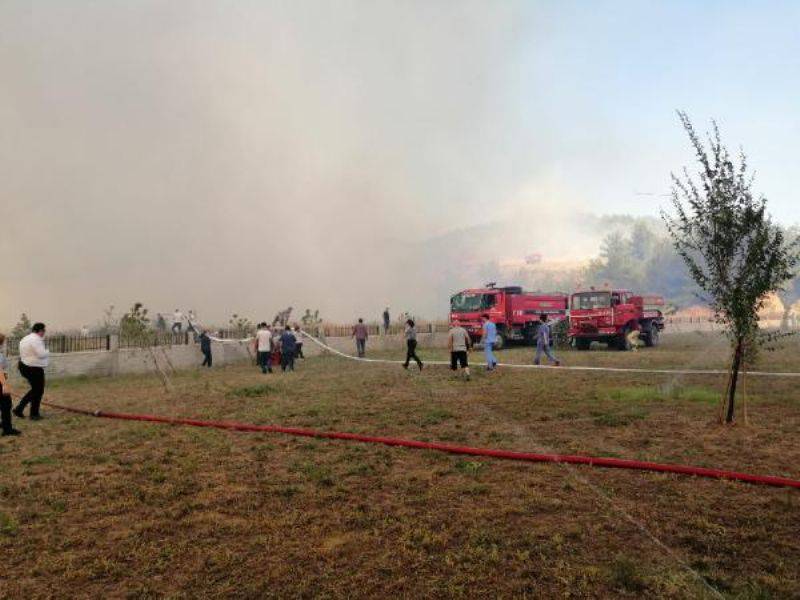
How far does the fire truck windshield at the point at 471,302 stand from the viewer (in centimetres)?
2617

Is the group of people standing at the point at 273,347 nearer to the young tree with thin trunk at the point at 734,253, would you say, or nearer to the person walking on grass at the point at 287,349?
the person walking on grass at the point at 287,349

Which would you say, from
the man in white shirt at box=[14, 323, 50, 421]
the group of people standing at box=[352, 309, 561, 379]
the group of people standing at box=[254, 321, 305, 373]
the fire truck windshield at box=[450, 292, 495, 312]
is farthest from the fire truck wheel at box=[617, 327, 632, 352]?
the man in white shirt at box=[14, 323, 50, 421]

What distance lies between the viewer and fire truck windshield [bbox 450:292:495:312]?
26172 mm

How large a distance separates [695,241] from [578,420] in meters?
3.31

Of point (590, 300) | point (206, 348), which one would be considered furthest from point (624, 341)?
point (206, 348)

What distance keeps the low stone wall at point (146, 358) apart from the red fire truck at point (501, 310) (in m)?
5.81

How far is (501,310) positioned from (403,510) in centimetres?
2144

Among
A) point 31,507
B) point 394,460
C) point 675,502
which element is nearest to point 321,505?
point 394,460

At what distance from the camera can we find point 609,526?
4.75 m

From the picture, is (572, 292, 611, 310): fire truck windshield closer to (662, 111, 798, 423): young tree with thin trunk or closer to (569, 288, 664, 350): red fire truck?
(569, 288, 664, 350): red fire truck

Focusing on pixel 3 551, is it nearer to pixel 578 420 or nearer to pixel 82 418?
pixel 82 418

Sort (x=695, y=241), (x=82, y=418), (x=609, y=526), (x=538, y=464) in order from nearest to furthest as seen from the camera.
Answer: (x=609, y=526) < (x=538, y=464) < (x=695, y=241) < (x=82, y=418)

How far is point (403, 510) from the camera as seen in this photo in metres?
5.28

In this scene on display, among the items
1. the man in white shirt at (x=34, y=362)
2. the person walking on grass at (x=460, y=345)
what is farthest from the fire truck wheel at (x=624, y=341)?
the man in white shirt at (x=34, y=362)
